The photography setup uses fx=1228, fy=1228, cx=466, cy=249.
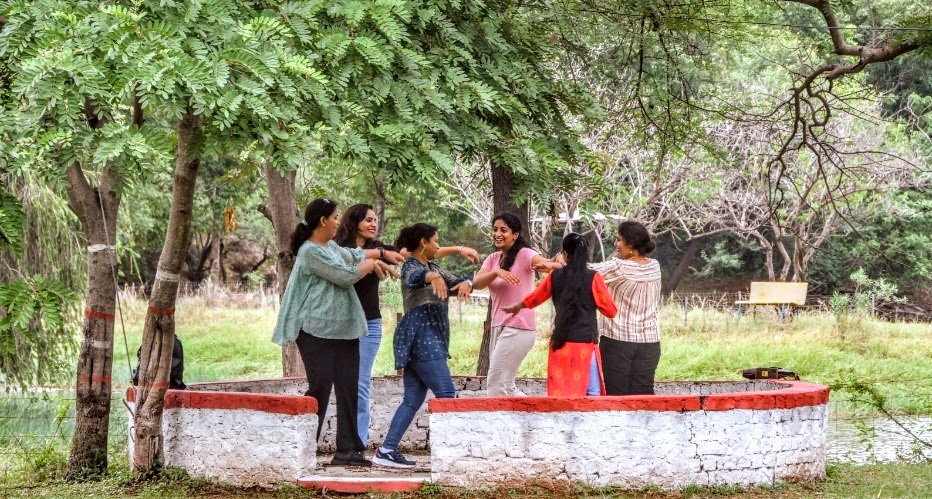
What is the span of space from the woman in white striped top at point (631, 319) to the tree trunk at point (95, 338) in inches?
159

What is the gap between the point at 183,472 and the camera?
30.2 feet

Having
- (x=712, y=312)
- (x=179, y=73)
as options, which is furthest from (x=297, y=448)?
(x=712, y=312)

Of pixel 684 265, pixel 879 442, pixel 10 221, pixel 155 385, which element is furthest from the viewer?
pixel 684 265

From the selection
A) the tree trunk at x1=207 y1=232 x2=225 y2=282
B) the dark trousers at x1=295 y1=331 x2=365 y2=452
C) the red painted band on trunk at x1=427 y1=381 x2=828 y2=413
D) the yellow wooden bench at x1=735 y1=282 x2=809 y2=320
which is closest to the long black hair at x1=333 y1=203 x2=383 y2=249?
the dark trousers at x1=295 y1=331 x2=365 y2=452

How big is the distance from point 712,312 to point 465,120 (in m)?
19.2

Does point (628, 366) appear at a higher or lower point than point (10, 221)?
lower

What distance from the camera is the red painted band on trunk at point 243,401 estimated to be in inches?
344

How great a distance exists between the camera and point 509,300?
9.25 metres

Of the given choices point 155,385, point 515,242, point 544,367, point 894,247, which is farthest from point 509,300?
point 894,247

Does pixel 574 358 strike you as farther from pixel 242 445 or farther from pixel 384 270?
pixel 242 445

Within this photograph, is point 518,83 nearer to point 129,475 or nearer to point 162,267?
point 162,267

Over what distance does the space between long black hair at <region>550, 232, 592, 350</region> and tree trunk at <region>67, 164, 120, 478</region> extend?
381 cm

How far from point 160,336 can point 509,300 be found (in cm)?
275

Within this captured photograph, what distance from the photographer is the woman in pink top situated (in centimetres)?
916
